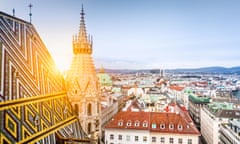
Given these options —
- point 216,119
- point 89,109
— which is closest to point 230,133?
point 216,119

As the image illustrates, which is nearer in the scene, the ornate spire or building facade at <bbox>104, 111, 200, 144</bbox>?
the ornate spire

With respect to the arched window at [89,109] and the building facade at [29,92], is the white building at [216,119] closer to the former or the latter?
the arched window at [89,109]

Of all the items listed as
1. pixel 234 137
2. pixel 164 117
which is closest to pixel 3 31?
pixel 164 117

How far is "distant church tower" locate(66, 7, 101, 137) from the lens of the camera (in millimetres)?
26562

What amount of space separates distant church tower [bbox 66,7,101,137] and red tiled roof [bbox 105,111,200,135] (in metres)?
14.9

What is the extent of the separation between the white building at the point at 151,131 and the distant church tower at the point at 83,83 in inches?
573

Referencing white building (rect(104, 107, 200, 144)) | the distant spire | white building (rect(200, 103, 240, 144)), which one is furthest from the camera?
white building (rect(200, 103, 240, 144))

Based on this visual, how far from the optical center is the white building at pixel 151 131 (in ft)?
131

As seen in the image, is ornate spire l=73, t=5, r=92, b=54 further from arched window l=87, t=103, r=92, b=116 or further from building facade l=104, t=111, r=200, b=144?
building facade l=104, t=111, r=200, b=144

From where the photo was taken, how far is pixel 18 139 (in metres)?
14.1

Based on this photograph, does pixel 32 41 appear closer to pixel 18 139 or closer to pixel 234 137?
pixel 18 139

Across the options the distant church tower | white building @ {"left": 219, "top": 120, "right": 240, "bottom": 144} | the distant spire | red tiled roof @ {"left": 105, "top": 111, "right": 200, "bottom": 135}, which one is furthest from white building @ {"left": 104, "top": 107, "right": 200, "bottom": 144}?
the distant spire

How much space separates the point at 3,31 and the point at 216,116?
44.0 m

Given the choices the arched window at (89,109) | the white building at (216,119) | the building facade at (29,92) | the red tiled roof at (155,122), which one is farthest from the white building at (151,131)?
the building facade at (29,92)
